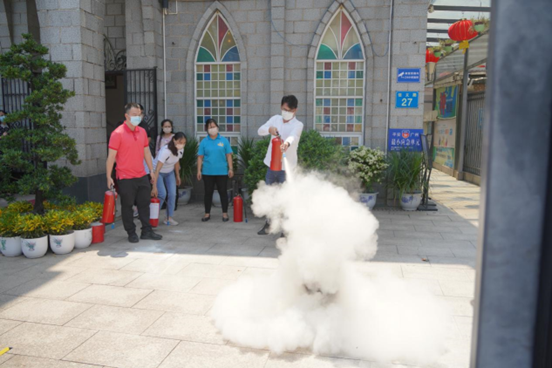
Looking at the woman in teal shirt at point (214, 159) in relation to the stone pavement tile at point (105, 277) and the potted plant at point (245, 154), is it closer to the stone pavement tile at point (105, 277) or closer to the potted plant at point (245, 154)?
the potted plant at point (245, 154)

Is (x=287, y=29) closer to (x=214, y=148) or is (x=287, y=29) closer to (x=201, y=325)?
(x=214, y=148)

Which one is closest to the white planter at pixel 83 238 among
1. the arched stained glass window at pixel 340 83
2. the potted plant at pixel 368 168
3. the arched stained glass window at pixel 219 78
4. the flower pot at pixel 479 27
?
the arched stained glass window at pixel 219 78

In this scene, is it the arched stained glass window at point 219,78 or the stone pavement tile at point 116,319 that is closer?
the stone pavement tile at point 116,319

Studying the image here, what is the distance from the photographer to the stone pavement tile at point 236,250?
6535 millimetres

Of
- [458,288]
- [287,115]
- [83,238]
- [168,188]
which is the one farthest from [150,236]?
[458,288]

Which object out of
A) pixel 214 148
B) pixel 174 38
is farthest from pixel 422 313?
pixel 174 38

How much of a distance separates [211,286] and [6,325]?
82.2 inches

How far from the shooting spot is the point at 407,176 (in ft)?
31.6

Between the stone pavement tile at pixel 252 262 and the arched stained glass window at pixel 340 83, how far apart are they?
531 centimetres

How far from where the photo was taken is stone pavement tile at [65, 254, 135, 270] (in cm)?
589

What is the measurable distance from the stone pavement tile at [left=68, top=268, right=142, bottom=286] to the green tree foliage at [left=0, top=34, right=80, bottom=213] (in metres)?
1.85

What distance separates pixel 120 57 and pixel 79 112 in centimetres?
350

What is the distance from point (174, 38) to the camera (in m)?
11.0

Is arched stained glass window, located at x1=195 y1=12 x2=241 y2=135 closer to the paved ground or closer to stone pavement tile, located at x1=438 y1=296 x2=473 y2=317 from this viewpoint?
the paved ground
